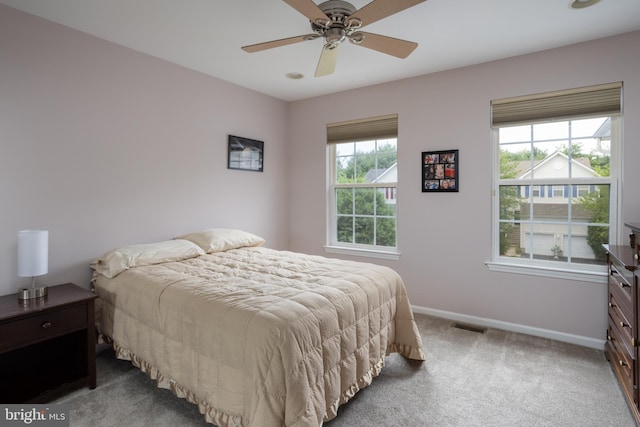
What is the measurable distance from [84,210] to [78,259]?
1.30 feet

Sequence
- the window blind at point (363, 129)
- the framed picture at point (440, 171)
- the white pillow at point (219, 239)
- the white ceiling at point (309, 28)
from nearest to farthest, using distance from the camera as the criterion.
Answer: the white ceiling at point (309, 28)
the white pillow at point (219, 239)
the framed picture at point (440, 171)
the window blind at point (363, 129)

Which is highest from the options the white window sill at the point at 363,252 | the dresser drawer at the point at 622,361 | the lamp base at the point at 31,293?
the white window sill at the point at 363,252

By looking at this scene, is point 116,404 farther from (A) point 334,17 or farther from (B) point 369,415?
(A) point 334,17

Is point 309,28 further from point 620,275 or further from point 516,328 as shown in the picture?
point 516,328

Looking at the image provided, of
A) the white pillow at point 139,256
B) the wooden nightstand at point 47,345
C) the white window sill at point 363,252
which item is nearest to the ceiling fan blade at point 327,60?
the white pillow at point 139,256

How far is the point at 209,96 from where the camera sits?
143 inches

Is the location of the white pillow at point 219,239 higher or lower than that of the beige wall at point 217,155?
lower

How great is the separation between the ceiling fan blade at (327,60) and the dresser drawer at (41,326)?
2367 mm

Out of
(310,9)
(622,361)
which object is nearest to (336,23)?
(310,9)

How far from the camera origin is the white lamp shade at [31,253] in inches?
82.8

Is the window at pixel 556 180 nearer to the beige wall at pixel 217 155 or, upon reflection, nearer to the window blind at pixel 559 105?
the window blind at pixel 559 105

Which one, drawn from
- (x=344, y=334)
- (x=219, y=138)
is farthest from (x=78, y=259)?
(x=344, y=334)

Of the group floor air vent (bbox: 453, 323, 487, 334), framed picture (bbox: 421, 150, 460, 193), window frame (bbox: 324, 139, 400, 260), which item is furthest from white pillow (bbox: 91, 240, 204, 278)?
floor air vent (bbox: 453, 323, 487, 334)

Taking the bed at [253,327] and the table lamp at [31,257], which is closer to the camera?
the bed at [253,327]
